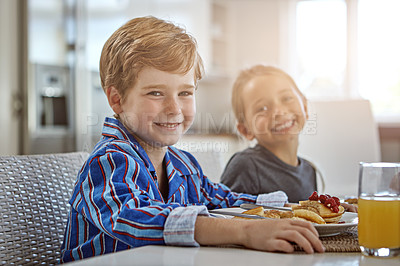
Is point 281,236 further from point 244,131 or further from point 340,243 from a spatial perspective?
point 244,131

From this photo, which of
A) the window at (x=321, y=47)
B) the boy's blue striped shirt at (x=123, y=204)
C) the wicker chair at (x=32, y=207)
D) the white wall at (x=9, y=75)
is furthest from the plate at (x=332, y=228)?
the window at (x=321, y=47)

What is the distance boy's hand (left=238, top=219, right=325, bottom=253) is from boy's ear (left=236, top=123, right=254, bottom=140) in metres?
0.85

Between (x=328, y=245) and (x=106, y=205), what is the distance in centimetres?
33

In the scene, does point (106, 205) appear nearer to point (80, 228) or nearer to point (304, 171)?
point (80, 228)

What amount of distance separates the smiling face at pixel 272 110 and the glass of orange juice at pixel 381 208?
2.63ft

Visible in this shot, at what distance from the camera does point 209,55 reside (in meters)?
4.91

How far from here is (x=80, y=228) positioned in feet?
2.97

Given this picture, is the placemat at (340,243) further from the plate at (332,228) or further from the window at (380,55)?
the window at (380,55)

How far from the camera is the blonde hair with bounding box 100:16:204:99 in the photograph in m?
0.94

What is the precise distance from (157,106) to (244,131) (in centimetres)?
65

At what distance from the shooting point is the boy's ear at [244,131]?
153cm

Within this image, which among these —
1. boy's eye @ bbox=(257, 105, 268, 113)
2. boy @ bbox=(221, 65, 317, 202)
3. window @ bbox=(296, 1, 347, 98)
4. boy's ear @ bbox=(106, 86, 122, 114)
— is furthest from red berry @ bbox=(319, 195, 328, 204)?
window @ bbox=(296, 1, 347, 98)

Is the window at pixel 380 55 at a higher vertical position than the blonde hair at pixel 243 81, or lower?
higher

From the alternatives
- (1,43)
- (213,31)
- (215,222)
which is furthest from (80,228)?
(213,31)
